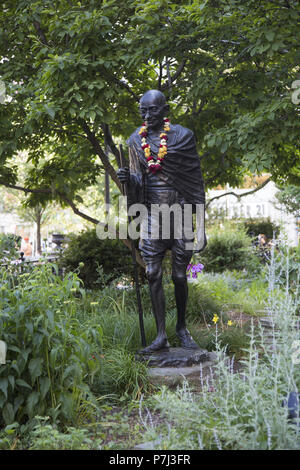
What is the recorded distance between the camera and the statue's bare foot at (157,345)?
4.62 metres

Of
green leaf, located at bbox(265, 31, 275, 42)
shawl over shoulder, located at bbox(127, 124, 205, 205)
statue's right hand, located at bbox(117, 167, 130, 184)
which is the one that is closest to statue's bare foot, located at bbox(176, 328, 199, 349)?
shawl over shoulder, located at bbox(127, 124, 205, 205)

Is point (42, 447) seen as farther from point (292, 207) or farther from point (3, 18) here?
point (292, 207)

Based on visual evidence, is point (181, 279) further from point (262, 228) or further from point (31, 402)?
point (262, 228)

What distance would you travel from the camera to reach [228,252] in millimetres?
12406

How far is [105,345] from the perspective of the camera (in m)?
4.89

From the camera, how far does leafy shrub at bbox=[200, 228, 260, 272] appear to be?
40.3 ft

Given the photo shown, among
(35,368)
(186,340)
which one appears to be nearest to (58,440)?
(35,368)

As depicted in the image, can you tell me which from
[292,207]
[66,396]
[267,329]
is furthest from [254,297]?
[292,207]

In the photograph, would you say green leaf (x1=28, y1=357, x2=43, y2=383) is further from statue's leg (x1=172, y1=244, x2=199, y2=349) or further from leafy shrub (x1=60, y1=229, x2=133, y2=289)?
leafy shrub (x1=60, y1=229, x2=133, y2=289)

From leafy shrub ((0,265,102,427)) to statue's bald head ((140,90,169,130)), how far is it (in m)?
2.06

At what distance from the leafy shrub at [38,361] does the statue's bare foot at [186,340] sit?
1519 mm

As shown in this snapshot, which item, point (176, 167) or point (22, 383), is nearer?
point (22, 383)

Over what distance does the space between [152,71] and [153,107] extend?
9.06ft

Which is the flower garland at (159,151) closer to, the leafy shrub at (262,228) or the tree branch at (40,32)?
the tree branch at (40,32)
